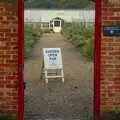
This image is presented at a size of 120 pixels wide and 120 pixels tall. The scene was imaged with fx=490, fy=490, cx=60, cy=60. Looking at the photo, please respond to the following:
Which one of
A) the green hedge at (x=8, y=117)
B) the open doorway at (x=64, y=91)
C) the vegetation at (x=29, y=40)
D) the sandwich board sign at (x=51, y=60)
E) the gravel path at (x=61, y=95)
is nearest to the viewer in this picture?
the green hedge at (x=8, y=117)

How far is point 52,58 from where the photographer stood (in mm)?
15258

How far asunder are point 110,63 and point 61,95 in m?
3.87

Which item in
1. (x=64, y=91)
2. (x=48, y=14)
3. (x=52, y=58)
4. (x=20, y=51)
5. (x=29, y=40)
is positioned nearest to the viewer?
(x=20, y=51)

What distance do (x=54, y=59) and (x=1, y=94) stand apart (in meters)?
6.21

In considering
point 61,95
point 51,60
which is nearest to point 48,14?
point 51,60

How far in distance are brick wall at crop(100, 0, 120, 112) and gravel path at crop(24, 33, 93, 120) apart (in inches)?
38.8

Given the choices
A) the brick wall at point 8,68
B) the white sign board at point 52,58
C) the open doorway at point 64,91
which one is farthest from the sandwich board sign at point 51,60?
the brick wall at point 8,68

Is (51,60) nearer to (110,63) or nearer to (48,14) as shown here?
(110,63)

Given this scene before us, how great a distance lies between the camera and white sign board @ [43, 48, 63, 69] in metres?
15.2

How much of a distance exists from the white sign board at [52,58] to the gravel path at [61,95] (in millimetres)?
540

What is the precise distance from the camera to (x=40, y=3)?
6494 cm

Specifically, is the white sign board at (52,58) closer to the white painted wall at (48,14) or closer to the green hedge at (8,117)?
the green hedge at (8,117)

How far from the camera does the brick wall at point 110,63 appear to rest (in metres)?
9.27

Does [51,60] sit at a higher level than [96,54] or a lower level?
lower
